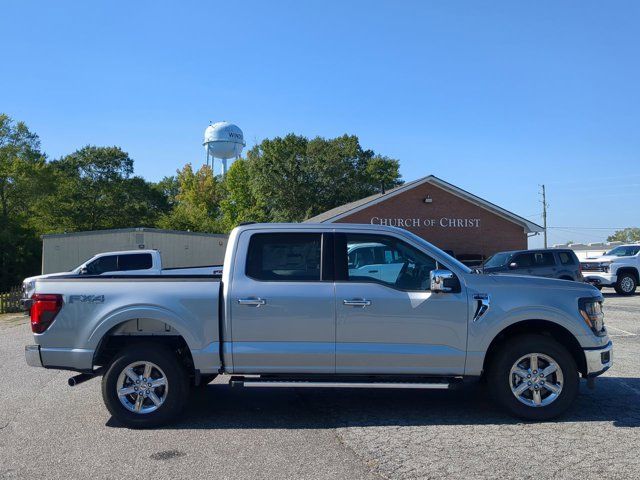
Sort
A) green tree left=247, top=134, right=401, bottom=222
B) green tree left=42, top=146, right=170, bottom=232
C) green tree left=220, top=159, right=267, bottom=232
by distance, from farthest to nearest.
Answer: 1. green tree left=220, top=159, right=267, bottom=232
2. green tree left=247, top=134, right=401, bottom=222
3. green tree left=42, top=146, right=170, bottom=232

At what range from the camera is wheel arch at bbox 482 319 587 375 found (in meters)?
6.22

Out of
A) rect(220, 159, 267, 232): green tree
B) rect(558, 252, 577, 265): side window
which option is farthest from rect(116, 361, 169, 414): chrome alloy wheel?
rect(220, 159, 267, 232): green tree

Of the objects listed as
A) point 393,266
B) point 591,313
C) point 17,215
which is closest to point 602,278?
point 591,313

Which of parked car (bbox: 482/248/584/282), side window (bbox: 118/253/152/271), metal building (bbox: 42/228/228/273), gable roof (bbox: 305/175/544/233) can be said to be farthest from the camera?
gable roof (bbox: 305/175/544/233)

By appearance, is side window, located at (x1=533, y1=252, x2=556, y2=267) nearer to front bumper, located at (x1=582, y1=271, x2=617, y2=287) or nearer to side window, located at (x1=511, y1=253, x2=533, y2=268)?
side window, located at (x1=511, y1=253, x2=533, y2=268)

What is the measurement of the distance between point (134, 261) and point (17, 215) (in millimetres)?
28816

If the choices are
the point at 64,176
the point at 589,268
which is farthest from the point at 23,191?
the point at 589,268

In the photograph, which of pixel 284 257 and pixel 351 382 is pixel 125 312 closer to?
pixel 284 257

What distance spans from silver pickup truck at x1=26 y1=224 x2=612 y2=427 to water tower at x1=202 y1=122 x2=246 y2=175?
8202cm

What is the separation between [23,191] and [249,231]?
41.3m

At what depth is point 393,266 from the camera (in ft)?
20.8

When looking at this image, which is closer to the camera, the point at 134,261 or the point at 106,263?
the point at 134,261

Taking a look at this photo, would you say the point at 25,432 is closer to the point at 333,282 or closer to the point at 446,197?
the point at 333,282

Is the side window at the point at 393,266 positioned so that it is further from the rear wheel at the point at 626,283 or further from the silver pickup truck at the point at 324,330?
the rear wheel at the point at 626,283
